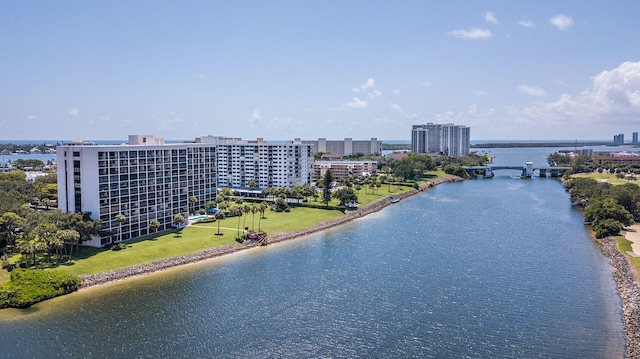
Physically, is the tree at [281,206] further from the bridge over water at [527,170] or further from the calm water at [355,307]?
the bridge over water at [527,170]

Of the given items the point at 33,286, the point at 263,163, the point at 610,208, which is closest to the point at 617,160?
the point at 610,208

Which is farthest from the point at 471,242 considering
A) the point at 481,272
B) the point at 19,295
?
the point at 19,295

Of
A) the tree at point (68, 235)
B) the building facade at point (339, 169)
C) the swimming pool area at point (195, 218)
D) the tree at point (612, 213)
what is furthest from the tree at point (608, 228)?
the building facade at point (339, 169)

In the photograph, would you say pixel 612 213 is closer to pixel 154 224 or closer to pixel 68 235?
pixel 154 224

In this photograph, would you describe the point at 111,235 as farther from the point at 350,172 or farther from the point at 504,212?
the point at 350,172

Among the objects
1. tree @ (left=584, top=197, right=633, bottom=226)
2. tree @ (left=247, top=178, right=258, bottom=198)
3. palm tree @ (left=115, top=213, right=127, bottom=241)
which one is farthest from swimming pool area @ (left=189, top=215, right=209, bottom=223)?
tree @ (left=584, top=197, right=633, bottom=226)
